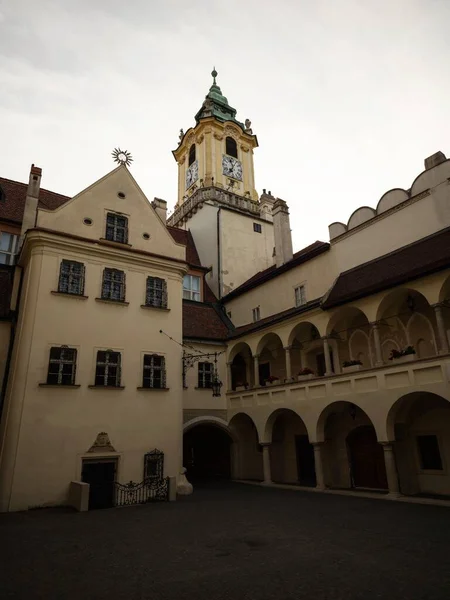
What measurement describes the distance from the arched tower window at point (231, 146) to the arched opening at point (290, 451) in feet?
90.1

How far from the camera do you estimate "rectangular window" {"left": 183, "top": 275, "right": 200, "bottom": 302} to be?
29.0 meters

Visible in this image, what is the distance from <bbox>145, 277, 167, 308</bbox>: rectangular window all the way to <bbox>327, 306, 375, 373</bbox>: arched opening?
845cm

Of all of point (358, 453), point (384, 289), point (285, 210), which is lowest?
point (358, 453)

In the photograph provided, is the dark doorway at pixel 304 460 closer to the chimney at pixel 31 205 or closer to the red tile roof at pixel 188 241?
the red tile roof at pixel 188 241

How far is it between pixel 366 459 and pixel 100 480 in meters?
12.5

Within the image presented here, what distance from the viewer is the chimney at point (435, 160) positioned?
63.7ft

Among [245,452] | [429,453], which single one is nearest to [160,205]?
[245,452]

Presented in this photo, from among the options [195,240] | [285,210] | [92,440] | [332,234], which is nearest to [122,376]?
[92,440]

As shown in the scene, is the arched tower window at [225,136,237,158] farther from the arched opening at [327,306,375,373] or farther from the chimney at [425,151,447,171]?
the arched opening at [327,306,375,373]

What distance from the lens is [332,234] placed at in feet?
77.8

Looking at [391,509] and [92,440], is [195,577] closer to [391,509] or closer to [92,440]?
[391,509]

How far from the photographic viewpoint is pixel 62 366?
17.2 m

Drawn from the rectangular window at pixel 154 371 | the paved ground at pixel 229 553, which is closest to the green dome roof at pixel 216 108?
the rectangular window at pixel 154 371

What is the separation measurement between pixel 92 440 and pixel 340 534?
10530 mm
